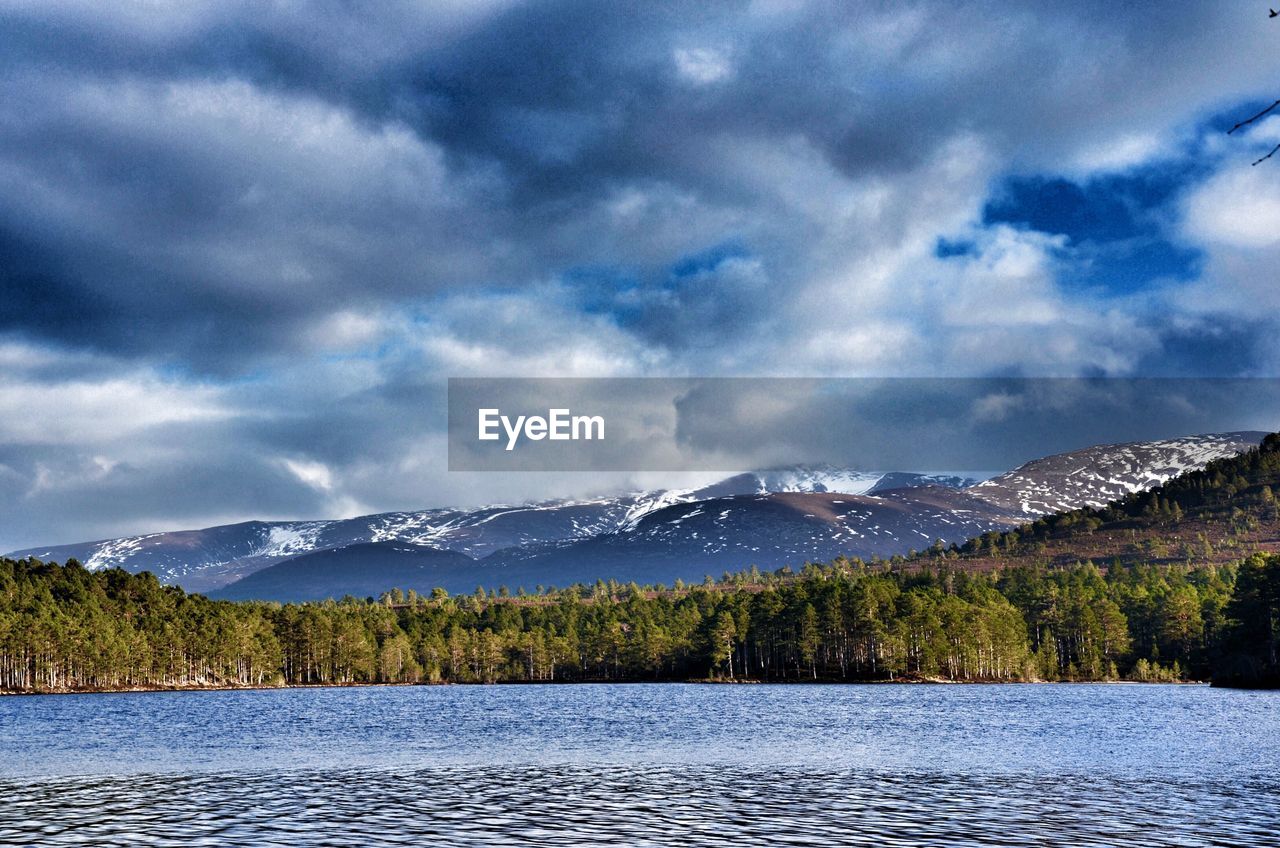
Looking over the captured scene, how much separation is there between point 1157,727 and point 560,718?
2724 inches

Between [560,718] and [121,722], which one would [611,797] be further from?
[121,722]

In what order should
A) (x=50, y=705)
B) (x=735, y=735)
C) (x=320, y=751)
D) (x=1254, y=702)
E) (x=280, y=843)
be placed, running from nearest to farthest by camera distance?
(x=280, y=843) → (x=320, y=751) → (x=735, y=735) → (x=1254, y=702) → (x=50, y=705)

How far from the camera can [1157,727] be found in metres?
119

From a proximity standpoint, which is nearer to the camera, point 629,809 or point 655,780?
point 629,809

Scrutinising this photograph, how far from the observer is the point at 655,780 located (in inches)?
2901

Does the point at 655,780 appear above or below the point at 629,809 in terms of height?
below

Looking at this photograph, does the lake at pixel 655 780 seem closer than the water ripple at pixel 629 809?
No

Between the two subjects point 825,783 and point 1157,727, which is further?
point 1157,727

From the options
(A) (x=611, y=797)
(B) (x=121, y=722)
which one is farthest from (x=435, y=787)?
(B) (x=121, y=722)

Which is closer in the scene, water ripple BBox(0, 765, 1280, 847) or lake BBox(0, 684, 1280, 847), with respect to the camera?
water ripple BBox(0, 765, 1280, 847)

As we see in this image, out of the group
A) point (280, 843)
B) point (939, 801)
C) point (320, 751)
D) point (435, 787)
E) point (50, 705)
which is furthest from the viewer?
point (50, 705)

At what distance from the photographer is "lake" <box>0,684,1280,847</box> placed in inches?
2061

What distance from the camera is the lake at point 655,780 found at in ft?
172

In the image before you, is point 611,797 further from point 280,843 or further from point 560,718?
point 560,718
